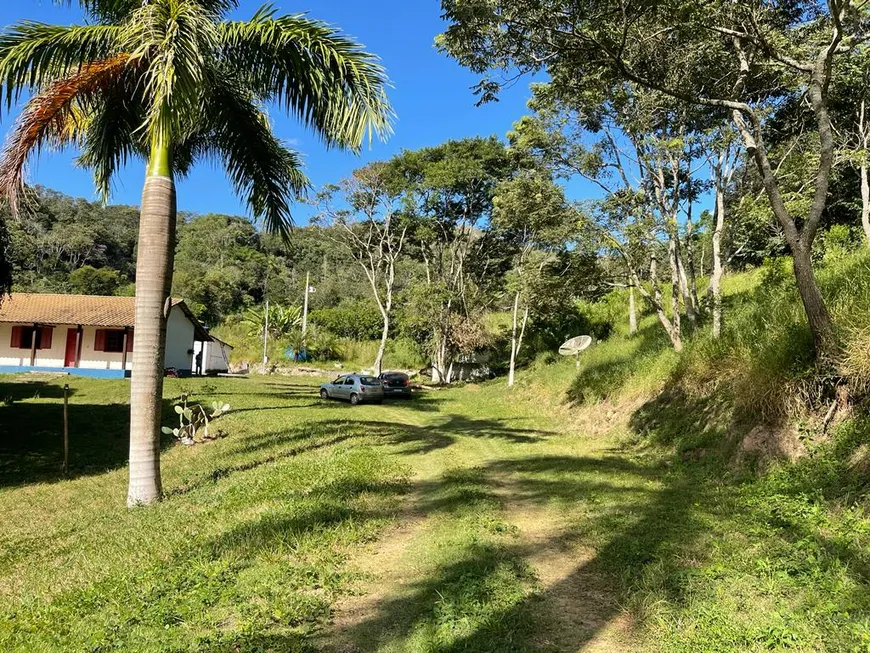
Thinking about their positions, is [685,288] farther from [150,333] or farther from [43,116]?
[43,116]

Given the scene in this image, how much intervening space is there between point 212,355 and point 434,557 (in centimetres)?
3554

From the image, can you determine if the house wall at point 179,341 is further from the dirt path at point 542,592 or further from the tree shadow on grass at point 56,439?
the dirt path at point 542,592

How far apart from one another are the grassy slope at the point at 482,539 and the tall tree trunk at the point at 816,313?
368 millimetres

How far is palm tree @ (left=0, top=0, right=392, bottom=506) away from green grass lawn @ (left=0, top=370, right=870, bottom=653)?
76.1 inches

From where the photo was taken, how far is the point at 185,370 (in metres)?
34.8

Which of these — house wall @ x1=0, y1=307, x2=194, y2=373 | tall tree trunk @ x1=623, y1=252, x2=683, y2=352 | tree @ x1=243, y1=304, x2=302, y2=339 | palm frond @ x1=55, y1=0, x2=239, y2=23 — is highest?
palm frond @ x1=55, y1=0, x2=239, y2=23

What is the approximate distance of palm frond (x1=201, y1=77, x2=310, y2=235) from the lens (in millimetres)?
9273

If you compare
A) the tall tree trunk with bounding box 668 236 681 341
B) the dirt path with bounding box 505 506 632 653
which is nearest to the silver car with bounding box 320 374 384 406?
the tall tree trunk with bounding box 668 236 681 341

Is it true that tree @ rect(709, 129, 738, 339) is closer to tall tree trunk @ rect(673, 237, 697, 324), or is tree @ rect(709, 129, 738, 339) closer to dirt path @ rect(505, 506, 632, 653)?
tall tree trunk @ rect(673, 237, 697, 324)

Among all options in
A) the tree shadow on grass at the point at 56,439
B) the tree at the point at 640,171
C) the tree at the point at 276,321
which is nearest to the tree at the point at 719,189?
the tree at the point at 640,171

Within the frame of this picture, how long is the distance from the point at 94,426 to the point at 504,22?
1419 cm

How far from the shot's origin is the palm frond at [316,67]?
8.00 m

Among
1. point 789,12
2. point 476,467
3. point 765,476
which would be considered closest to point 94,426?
point 476,467

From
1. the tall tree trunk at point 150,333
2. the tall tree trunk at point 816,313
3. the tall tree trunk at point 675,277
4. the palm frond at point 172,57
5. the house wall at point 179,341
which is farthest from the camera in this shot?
the house wall at point 179,341
